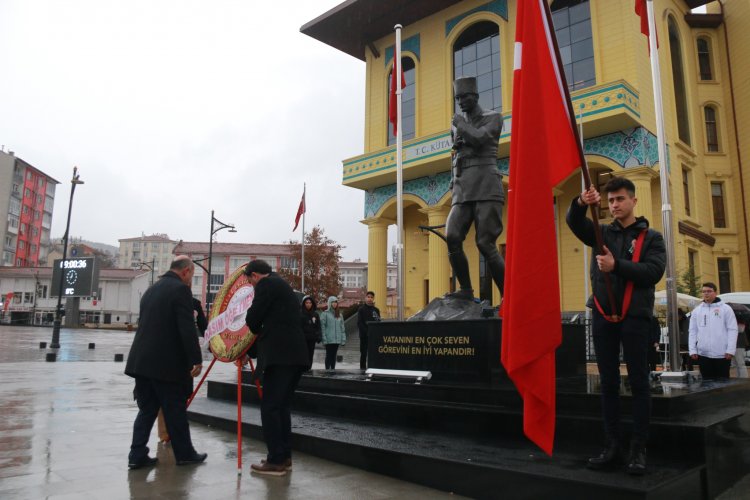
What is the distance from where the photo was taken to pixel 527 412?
3.40 m

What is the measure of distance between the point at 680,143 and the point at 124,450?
22.4 meters

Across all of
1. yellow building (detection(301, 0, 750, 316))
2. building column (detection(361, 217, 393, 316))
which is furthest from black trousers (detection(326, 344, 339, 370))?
building column (detection(361, 217, 393, 316))

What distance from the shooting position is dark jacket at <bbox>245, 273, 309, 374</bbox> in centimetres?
452

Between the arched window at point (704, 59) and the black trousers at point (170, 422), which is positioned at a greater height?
the arched window at point (704, 59)

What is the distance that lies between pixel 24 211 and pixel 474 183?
8539 cm

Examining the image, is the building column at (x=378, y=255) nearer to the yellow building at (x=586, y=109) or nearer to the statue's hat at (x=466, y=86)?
the yellow building at (x=586, y=109)

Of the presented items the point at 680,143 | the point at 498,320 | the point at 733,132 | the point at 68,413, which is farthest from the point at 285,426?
the point at 733,132

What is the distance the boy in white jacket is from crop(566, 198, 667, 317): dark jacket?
4.44 m

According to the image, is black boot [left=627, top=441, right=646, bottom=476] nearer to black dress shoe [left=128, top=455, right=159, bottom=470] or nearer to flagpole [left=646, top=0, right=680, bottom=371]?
black dress shoe [left=128, top=455, right=159, bottom=470]

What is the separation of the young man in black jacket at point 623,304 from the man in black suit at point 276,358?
236 cm

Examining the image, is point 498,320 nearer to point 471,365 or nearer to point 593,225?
point 471,365

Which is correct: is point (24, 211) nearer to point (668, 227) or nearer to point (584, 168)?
point (668, 227)

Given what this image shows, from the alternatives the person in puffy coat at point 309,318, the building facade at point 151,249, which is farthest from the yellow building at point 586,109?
the building facade at point 151,249

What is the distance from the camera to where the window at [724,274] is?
2284cm
